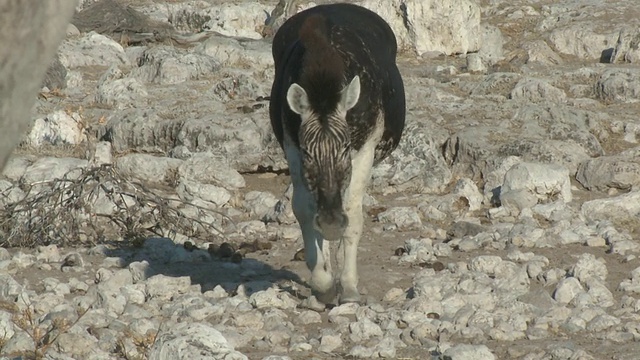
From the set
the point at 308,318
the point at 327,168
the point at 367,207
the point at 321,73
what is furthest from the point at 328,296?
the point at 367,207

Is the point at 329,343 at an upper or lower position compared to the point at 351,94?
lower

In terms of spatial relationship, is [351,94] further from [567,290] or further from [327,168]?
[567,290]

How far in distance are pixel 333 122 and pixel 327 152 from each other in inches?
8.5

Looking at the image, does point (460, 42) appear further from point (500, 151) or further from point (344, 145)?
→ point (344, 145)

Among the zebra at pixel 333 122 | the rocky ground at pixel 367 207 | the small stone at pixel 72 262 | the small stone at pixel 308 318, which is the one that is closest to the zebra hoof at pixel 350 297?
the zebra at pixel 333 122

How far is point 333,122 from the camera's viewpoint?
673 cm

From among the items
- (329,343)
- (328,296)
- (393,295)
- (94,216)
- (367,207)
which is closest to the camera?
(329,343)

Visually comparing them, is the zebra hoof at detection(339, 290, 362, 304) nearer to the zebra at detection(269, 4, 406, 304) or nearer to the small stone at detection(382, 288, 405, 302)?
the zebra at detection(269, 4, 406, 304)

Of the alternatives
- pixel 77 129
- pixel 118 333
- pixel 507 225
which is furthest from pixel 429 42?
pixel 118 333

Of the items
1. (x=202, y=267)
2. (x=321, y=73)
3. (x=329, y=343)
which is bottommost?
(x=202, y=267)

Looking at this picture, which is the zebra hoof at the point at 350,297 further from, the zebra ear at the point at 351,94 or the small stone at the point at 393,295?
the zebra ear at the point at 351,94

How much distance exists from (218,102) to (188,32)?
22.4 ft

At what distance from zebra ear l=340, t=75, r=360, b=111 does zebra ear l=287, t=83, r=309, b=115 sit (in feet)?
0.74

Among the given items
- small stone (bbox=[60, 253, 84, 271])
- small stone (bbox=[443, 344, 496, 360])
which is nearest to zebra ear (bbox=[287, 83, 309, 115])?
small stone (bbox=[443, 344, 496, 360])
